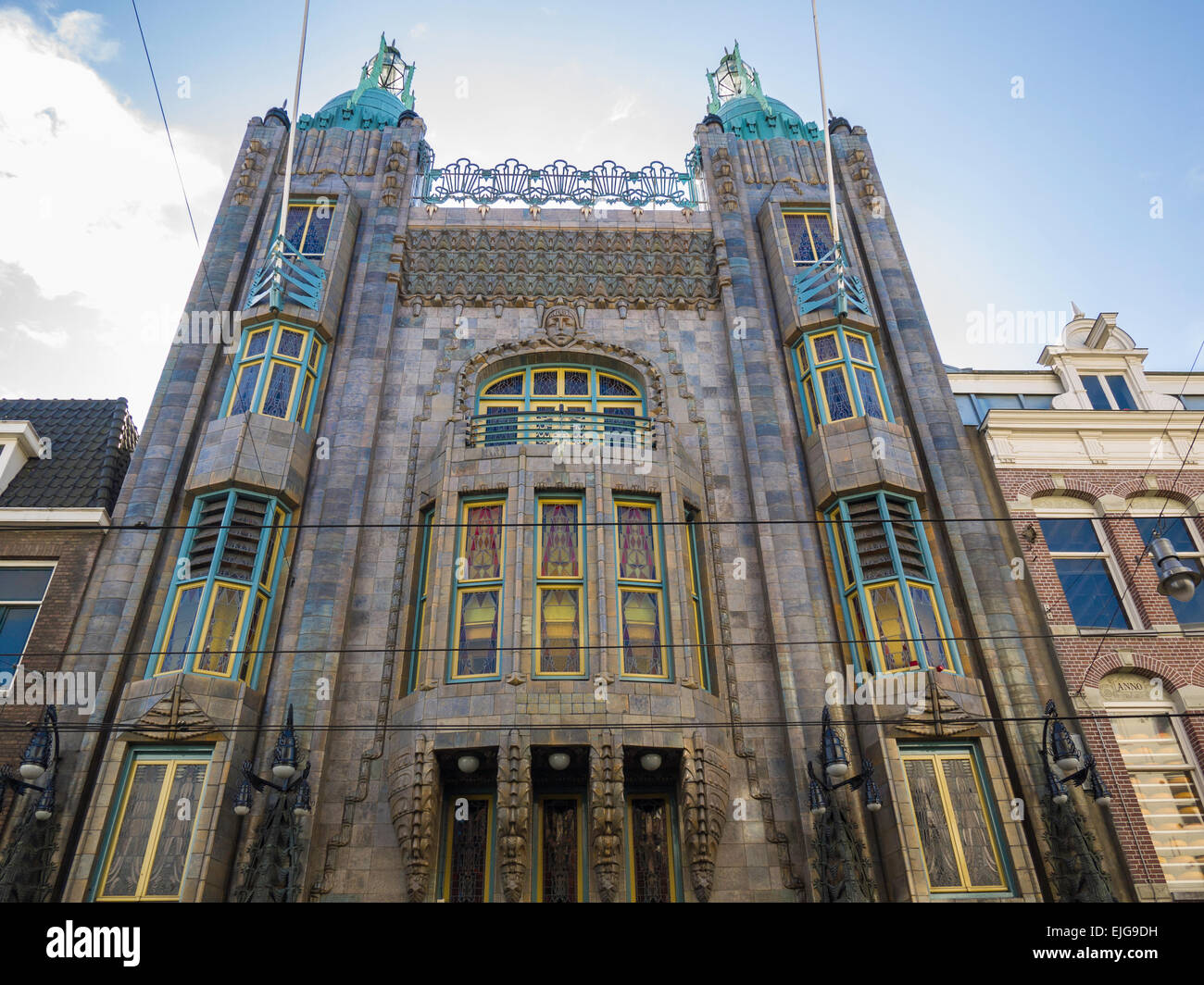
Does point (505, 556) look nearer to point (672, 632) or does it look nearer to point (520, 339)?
point (672, 632)

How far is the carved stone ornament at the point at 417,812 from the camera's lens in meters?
15.7

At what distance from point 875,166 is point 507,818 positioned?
21693mm

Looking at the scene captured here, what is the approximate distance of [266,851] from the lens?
15.4 metres

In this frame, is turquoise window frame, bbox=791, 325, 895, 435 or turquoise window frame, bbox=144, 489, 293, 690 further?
turquoise window frame, bbox=791, 325, 895, 435

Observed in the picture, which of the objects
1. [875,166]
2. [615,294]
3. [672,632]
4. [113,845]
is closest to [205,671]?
[113,845]

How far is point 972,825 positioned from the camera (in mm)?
16406

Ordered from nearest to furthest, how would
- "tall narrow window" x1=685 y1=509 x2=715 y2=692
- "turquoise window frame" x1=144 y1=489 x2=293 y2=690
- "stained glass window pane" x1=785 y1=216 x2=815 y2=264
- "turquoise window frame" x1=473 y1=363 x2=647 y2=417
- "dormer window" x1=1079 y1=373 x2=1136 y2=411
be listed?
1. "turquoise window frame" x1=144 y1=489 x2=293 y2=690
2. "tall narrow window" x1=685 y1=509 x2=715 y2=692
3. "turquoise window frame" x1=473 y1=363 x2=647 y2=417
4. "dormer window" x1=1079 y1=373 x2=1136 y2=411
5. "stained glass window pane" x1=785 y1=216 x2=815 y2=264

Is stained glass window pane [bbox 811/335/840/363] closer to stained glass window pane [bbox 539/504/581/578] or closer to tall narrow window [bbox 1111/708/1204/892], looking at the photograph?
stained glass window pane [bbox 539/504/581/578]

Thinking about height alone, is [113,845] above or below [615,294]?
below

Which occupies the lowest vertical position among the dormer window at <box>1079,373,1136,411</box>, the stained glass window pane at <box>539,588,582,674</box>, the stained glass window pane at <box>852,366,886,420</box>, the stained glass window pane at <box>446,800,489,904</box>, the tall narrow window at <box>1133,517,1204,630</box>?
the stained glass window pane at <box>446,800,489,904</box>

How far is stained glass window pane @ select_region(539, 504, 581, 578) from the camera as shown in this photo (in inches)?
712

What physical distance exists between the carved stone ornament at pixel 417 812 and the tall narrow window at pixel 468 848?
0.70 metres

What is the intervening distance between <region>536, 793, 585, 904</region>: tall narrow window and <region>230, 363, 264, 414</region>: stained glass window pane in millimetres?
10892

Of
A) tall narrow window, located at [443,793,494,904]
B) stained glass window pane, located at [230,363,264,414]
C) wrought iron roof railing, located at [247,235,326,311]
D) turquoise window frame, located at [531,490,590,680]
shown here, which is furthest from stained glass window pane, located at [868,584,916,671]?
wrought iron roof railing, located at [247,235,326,311]
